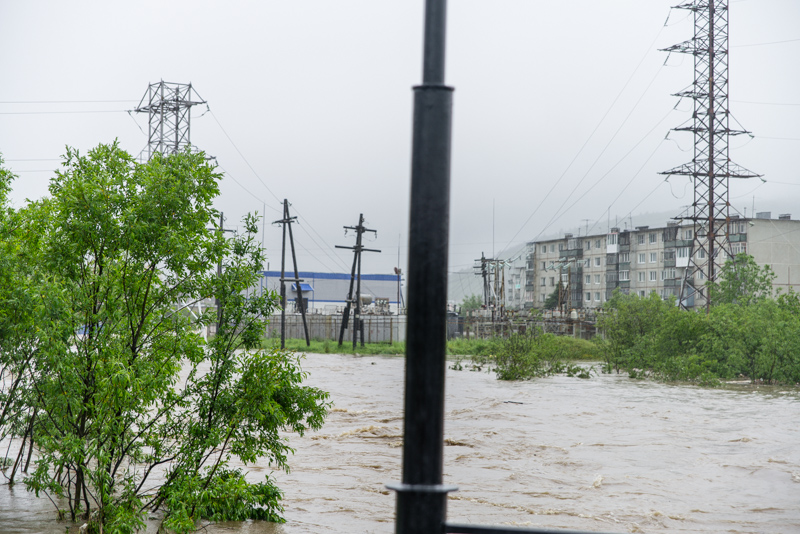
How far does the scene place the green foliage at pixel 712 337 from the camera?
84.9 ft

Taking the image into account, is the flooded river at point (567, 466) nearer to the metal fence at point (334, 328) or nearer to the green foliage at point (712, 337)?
the green foliage at point (712, 337)

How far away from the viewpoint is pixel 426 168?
2.09 metres

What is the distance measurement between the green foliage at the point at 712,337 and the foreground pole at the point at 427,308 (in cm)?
2642

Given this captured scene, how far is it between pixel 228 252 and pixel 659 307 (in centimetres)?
2576

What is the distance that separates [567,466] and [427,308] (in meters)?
11.5

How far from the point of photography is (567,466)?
1274cm

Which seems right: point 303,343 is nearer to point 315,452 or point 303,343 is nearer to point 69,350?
point 315,452

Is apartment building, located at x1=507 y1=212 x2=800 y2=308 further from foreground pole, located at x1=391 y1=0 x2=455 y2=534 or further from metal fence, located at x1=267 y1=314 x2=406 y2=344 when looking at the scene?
foreground pole, located at x1=391 y1=0 x2=455 y2=534

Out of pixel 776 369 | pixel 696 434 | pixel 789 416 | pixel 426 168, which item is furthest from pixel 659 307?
pixel 426 168

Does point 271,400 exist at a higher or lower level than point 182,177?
lower

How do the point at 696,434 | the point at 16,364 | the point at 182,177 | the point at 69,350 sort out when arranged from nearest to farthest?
the point at 69,350 → the point at 182,177 → the point at 16,364 → the point at 696,434

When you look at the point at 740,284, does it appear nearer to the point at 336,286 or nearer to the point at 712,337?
the point at 712,337

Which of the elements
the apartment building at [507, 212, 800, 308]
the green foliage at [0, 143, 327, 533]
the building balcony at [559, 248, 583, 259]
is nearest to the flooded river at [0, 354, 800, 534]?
the green foliage at [0, 143, 327, 533]

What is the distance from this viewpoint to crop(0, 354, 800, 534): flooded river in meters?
9.34
